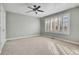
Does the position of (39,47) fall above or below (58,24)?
below

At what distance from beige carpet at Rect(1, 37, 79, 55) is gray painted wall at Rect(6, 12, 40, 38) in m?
0.23

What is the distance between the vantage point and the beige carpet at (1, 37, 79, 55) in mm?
2090

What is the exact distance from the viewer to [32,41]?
7.84 ft

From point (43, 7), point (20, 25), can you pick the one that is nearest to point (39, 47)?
point (20, 25)

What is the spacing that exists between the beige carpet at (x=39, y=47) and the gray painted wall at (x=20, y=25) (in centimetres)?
23

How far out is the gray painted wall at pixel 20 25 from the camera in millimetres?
2219

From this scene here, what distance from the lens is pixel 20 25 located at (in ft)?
7.72

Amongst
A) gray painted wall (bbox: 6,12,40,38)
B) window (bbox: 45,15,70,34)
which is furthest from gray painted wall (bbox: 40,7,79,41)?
gray painted wall (bbox: 6,12,40,38)

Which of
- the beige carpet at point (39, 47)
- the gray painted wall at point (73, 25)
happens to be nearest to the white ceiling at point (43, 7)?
the gray painted wall at point (73, 25)

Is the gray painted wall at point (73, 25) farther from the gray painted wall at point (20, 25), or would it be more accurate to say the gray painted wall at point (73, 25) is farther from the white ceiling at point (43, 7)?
the gray painted wall at point (20, 25)

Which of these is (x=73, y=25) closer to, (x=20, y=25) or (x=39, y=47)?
(x=39, y=47)

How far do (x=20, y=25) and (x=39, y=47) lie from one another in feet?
2.86

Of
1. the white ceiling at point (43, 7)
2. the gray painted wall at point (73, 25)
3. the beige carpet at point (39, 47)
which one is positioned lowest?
the beige carpet at point (39, 47)
